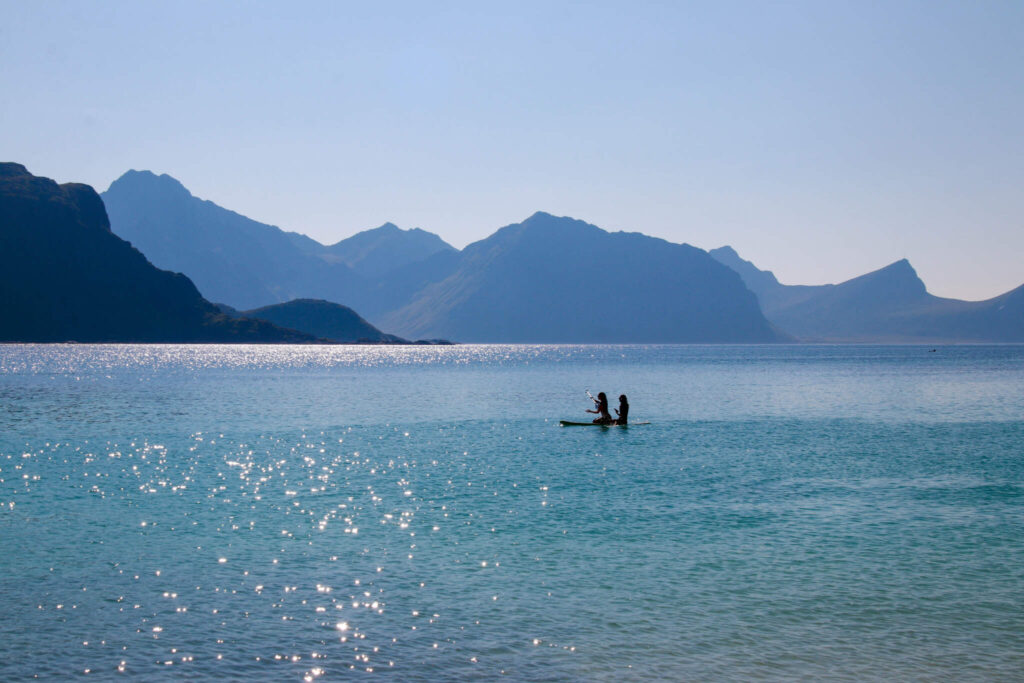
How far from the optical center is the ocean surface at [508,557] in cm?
1636

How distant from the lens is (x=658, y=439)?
57.5m

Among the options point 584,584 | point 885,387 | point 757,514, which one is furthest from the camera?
point 885,387

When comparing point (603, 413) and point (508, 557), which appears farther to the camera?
point (603, 413)

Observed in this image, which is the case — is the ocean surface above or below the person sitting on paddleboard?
below

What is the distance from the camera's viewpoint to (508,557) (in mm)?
23969

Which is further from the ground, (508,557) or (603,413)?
(603,413)

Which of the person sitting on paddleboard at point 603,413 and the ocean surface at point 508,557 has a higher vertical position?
the person sitting on paddleboard at point 603,413

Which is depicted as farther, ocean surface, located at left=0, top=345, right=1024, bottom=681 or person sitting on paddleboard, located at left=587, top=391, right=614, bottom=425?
person sitting on paddleboard, located at left=587, top=391, right=614, bottom=425

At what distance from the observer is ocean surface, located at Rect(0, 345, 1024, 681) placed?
1636 cm

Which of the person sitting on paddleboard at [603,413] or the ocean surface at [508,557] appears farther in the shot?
the person sitting on paddleboard at [603,413]

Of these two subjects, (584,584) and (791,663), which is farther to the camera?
(584,584)

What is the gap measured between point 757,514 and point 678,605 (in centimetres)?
1210

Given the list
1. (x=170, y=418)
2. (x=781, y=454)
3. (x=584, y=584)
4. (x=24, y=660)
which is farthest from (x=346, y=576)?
(x=170, y=418)

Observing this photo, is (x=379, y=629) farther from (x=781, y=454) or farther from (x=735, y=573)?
(x=781, y=454)
